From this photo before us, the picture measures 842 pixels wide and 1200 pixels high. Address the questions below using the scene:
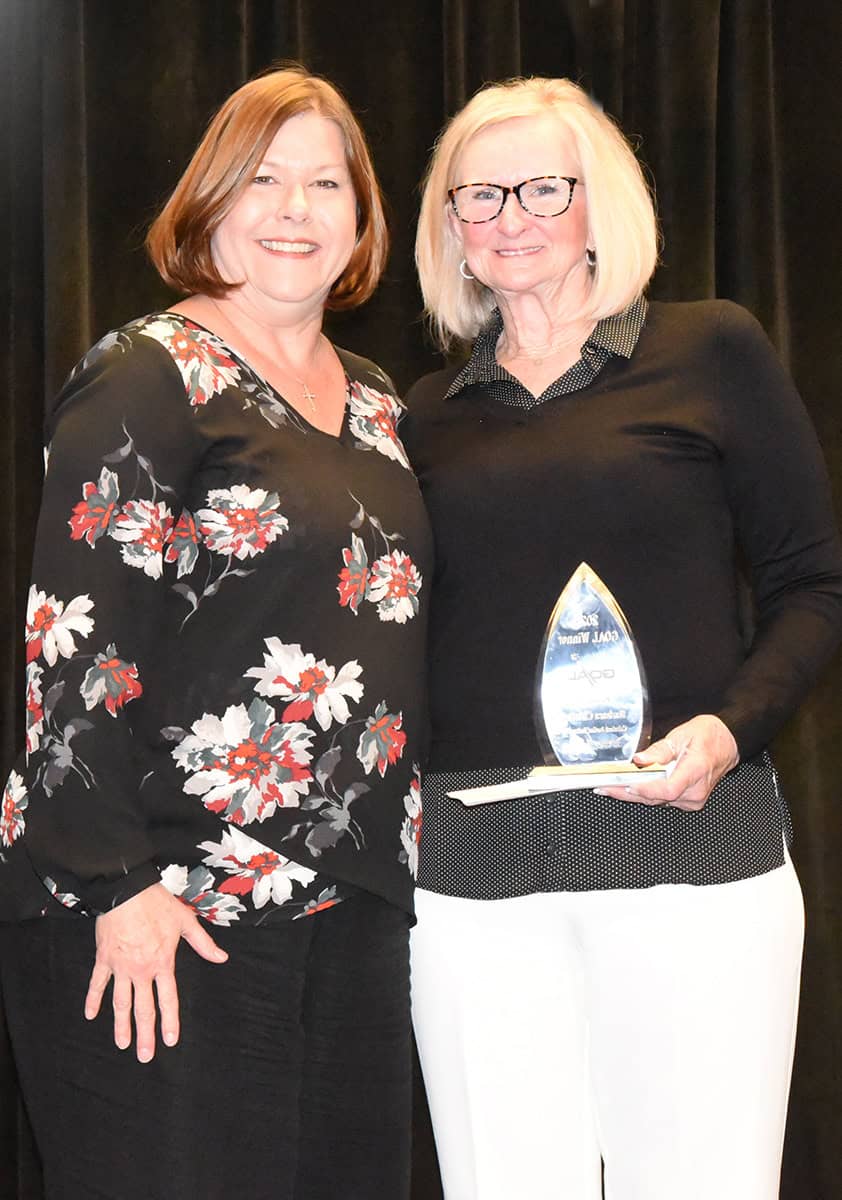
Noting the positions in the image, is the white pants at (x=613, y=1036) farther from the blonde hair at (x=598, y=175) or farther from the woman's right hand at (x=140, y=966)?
the blonde hair at (x=598, y=175)

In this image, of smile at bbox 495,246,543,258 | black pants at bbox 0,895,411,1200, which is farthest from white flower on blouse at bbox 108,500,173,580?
smile at bbox 495,246,543,258

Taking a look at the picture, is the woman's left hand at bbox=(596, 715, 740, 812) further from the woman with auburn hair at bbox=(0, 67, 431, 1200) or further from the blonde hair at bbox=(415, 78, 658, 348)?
the blonde hair at bbox=(415, 78, 658, 348)

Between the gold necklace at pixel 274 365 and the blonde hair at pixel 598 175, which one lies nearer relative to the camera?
the gold necklace at pixel 274 365

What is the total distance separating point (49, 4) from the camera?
96.5 inches

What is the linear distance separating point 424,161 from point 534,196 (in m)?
0.97

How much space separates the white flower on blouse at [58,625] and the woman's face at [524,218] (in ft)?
2.45

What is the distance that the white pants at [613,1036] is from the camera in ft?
5.09

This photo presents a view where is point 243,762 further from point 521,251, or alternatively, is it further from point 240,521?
point 521,251

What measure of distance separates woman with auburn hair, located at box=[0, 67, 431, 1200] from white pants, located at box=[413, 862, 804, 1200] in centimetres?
8

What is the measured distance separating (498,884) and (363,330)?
1411 mm

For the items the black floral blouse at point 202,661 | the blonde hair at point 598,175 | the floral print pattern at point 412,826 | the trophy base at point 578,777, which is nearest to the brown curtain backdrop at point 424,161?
the blonde hair at point 598,175

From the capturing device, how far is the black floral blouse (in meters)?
1.39

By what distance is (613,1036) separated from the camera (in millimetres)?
1585

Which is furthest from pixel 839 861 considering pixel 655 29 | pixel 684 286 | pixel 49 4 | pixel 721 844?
pixel 49 4
